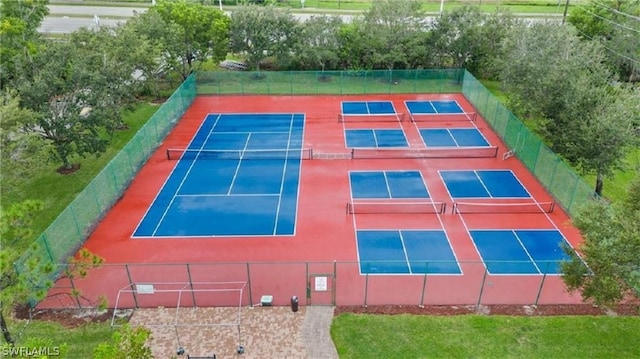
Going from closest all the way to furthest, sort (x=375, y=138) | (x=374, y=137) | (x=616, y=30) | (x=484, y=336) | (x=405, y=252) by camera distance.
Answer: (x=484, y=336) → (x=405, y=252) → (x=375, y=138) → (x=374, y=137) → (x=616, y=30)

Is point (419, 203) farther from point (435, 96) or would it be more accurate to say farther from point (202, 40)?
point (202, 40)

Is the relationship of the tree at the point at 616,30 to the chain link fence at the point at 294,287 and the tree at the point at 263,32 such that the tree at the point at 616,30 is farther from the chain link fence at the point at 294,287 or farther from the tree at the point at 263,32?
the chain link fence at the point at 294,287

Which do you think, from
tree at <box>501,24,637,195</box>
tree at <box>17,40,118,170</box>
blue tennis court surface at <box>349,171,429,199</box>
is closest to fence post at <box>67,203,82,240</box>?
tree at <box>17,40,118,170</box>

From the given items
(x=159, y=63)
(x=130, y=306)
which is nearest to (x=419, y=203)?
(x=130, y=306)

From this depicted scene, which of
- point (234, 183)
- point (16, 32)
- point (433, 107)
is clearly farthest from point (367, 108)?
point (16, 32)

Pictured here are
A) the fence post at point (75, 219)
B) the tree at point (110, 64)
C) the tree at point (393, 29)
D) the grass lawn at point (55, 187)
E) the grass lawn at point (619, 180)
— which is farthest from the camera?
the tree at point (393, 29)

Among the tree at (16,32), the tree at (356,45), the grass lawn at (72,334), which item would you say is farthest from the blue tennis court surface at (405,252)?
the tree at (356,45)

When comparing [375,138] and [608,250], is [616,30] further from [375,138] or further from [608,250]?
[608,250]
